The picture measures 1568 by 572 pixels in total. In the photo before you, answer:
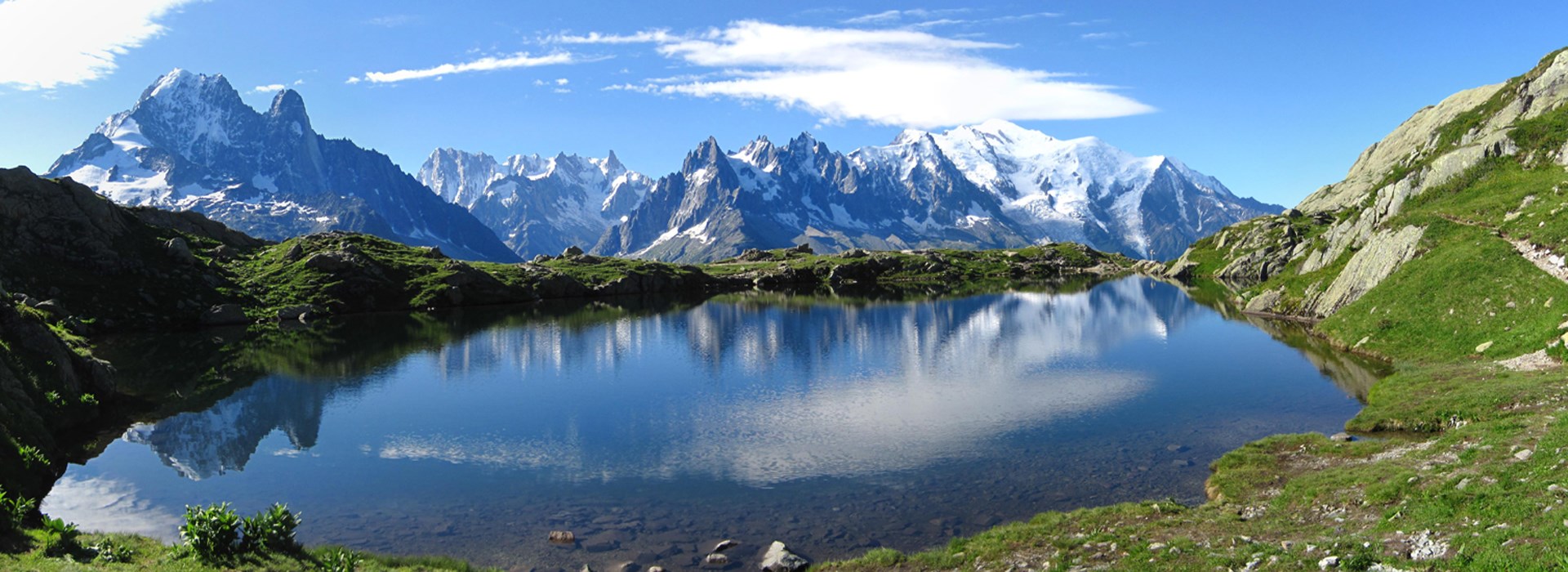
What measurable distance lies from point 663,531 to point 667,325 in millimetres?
98842

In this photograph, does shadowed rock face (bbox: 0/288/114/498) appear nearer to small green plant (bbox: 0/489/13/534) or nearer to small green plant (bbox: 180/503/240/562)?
small green plant (bbox: 0/489/13/534)

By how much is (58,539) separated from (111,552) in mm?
2059

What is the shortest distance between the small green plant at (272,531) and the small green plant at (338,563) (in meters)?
1.64

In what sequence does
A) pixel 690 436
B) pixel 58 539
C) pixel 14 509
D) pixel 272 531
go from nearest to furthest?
pixel 58 539, pixel 272 531, pixel 14 509, pixel 690 436

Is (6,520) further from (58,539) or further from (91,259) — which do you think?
(91,259)

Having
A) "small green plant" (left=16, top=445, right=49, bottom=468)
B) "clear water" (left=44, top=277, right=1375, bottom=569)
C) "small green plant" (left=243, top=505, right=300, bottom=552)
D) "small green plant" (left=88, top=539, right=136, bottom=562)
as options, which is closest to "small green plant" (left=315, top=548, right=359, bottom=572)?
"small green plant" (left=243, top=505, right=300, bottom=552)

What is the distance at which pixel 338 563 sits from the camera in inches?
1057

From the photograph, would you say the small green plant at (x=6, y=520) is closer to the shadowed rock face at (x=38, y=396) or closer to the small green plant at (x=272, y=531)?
the shadowed rock face at (x=38, y=396)

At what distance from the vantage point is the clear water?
37625mm

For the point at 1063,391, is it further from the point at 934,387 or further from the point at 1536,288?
the point at 1536,288

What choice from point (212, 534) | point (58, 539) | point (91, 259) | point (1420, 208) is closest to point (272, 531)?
point (212, 534)

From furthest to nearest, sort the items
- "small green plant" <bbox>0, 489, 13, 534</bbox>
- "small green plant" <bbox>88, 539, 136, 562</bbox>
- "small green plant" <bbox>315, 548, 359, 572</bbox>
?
"small green plant" <bbox>0, 489, 13, 534</bbox>, "small green plant" <bbox>88, 539, 136, 562</bbox>, "small green plant" <bbox>315, 548, 359, 572</bbox>

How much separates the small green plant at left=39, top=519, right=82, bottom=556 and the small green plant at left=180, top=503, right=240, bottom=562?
347cm

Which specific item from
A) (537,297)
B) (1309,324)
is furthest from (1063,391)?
(537,297)
